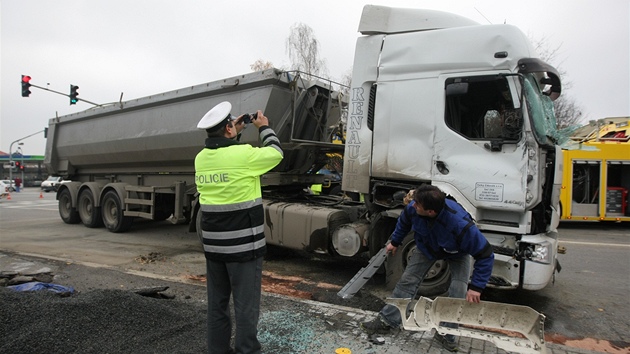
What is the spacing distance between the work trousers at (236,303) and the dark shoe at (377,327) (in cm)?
114

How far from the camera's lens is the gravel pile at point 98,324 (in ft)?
9.71

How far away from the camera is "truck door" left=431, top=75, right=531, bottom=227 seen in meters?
4.09

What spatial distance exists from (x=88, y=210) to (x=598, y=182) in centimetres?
1421

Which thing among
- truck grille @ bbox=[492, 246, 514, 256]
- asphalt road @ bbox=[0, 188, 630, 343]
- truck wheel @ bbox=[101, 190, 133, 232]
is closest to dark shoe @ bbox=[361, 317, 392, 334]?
asphalt road @ bbox=[0, 188, 630, 343]

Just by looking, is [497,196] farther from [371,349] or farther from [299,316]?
[299,316]

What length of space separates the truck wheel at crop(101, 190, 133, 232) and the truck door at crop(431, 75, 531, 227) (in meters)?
8.06

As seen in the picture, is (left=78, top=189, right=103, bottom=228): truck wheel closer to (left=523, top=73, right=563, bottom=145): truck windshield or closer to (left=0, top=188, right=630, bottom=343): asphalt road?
(left=0, top=188, right=630, bottom=343): asphalt road

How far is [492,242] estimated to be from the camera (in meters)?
4.22

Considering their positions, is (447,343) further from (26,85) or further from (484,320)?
(26,85)

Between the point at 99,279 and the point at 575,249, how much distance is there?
28.8 feet

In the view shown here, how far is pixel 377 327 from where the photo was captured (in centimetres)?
344

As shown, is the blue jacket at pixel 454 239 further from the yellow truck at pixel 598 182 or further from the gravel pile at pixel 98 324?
the yellow truck at pixel 598 182

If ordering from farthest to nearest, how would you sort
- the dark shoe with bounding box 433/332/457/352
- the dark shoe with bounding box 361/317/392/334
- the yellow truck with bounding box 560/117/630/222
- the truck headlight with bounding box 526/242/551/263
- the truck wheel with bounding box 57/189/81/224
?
1. the truck wheel with bounding box 57/189/81/224
2. the yellow truck with bounding box 560/117/630/222
3. the truck headlight with bounding box 526/242/551/263
4. the dark shoe with bounding box 361/317/392/334
5. the dark shoe with bounding box 433/332/457/352

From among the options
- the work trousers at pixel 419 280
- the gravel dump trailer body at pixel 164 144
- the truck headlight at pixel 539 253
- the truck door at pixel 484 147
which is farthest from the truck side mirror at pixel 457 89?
the gravel dump trailer body at pixel 164 144
